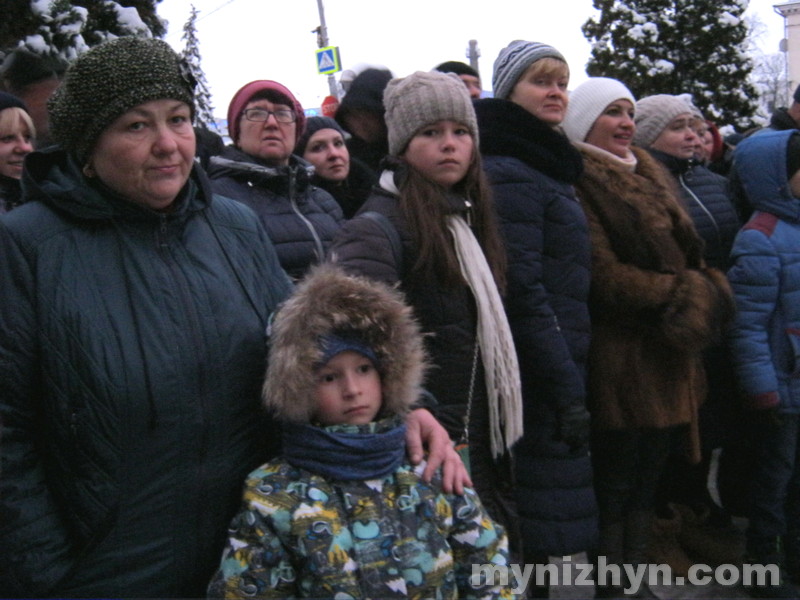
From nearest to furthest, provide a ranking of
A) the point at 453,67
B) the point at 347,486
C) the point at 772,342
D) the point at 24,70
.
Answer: the point at 347,486 < the point at 24,70 < the point at 772,342 < the point at 453,67

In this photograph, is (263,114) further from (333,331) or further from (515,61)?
(333,331)

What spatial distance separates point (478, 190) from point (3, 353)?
5.68 ft

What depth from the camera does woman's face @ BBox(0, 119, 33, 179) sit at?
3248mm

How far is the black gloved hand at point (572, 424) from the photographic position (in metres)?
3.12

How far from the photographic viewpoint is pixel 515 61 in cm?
355

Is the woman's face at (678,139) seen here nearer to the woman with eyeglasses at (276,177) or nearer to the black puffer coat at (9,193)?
the woman with eyeglasses at (276,177)

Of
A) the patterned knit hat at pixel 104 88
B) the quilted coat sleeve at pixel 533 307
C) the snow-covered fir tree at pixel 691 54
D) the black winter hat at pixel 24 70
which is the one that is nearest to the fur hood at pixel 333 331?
the patterned knit hat at pixel 104 88

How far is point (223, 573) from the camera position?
1918 millimetres

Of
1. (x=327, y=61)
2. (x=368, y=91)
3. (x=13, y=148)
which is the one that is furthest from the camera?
(x=327, y=61)

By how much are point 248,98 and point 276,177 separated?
42 centimetres

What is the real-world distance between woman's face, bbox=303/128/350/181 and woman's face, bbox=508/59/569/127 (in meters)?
1.04

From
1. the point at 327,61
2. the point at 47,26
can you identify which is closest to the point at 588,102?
the point at 47,26

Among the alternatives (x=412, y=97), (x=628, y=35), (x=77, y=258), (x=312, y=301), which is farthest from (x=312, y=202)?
(x=628, y=35)

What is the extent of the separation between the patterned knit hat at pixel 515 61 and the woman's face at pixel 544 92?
3cm
